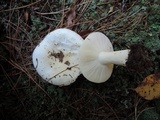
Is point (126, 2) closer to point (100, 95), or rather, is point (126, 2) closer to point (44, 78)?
point (100, 95)

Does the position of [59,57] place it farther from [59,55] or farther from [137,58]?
[137,58]


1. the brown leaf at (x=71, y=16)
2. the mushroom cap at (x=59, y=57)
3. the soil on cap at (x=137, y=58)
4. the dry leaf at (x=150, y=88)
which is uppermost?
the brown leaf at (x=71, y=16)

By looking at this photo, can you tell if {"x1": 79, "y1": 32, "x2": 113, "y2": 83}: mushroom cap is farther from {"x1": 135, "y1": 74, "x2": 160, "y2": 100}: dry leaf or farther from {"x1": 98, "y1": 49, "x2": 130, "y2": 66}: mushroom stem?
{"x1": 135, "y1": 74, "x2": 160, "y2": 100}: dry leaf

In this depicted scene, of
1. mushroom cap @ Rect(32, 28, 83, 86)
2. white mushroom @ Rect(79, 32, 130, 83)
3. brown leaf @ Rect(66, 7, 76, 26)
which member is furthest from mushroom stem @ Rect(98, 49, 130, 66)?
brown leaf @ Rect(66, 7, 76, 26)

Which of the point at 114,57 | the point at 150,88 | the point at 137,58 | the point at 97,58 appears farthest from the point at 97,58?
the point at 150,88

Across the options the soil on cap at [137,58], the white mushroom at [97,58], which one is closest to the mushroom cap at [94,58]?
the white mushroom at [97,58]

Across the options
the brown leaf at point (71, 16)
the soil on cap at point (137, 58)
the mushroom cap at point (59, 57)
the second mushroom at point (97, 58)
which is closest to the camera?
the soil on cap at point (137, 58)

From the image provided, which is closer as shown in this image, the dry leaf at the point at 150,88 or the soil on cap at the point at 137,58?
the soil on cap at the point at 137,58

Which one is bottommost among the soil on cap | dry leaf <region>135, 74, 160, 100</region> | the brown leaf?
dry leaf <region>135, 74, 160, 100</region>

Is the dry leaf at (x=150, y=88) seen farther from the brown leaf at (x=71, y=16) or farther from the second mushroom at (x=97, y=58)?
the brown leaf at (x=71, y=16)
